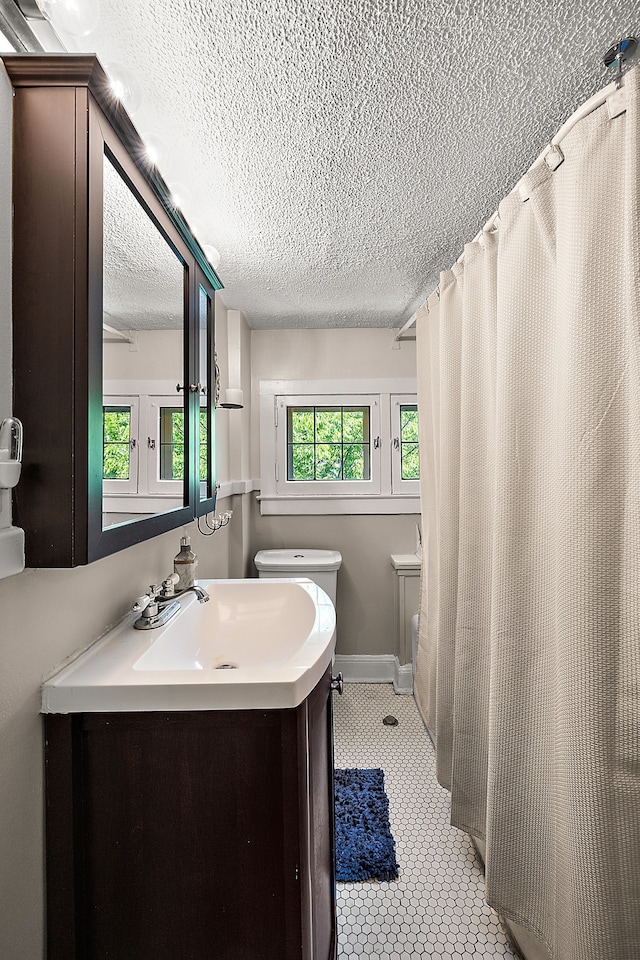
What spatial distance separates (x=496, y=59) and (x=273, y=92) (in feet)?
1.54

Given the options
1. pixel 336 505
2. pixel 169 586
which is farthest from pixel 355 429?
pixel 169 586

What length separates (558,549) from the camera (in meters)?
0.96

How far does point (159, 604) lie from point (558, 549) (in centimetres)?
96

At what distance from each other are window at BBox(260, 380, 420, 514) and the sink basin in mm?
1370

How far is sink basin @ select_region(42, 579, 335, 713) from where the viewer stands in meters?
0.80

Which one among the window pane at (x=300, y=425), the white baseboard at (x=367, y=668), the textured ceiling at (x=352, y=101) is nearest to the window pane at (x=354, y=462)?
the window pane at (x=300, y=425)

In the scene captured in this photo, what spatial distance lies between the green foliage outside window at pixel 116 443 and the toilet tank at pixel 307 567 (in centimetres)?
167

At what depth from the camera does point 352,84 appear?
1.01 m

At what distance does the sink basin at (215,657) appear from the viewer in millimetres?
801

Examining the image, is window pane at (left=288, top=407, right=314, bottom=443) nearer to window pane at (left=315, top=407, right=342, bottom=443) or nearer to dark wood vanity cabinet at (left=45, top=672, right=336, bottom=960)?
window pane at (left=315, top=407, right=342, bottom=443)

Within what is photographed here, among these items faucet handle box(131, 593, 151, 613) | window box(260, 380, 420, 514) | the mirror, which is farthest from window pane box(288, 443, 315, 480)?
faucet handle box(131, 593, 151, 613)

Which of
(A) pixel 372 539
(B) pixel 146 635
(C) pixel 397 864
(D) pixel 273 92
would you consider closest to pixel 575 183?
(D) pixel 273 92

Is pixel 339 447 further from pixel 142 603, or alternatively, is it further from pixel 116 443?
pixel 116 443

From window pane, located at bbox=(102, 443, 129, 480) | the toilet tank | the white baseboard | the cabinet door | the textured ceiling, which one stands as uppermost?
the textured ceiling
